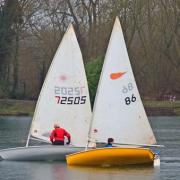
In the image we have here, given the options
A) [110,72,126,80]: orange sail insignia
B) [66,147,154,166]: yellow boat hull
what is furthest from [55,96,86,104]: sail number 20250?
[66,147,154,166]: yellow boat hull

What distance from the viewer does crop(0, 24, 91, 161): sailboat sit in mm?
33688

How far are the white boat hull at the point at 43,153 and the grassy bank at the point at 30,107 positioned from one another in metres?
44.3

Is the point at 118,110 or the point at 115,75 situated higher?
the point at 115,75

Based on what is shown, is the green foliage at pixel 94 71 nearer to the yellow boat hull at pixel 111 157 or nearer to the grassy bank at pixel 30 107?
the grassy bank at pixel 30 107

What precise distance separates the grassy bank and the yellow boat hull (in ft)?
151

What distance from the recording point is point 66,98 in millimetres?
34031

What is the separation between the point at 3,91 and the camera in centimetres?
8081

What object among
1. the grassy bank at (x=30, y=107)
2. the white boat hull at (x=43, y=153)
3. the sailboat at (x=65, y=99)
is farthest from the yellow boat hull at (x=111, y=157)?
the grassy bank at (x=30, y=107)

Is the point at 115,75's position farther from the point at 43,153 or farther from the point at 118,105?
the point at 43,153

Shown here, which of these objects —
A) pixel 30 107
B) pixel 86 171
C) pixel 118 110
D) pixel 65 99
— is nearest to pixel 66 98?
pixel 65 99

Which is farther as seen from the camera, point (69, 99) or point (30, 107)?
point (30, 107)

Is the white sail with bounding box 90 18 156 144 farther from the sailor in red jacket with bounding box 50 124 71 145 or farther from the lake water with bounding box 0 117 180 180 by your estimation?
the lake water with bounding box 0 117 180 180

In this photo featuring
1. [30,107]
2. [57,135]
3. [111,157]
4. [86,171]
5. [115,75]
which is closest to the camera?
[86,171]

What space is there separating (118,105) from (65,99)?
9.95 ft
